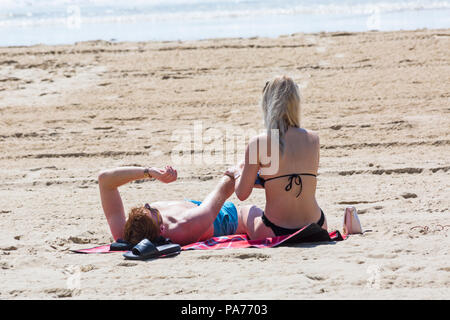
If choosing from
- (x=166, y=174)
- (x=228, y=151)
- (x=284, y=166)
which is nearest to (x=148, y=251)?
(x=166, y=174)

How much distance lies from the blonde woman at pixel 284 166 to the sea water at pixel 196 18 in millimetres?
9593

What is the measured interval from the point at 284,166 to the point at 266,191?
233 mm

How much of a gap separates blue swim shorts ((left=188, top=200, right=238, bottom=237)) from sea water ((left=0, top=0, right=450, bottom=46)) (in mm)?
9361

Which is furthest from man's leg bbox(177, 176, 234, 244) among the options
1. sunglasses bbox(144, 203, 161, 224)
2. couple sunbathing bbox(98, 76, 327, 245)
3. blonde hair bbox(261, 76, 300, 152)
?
blonde hair bbox(261, 76, 300, 152)

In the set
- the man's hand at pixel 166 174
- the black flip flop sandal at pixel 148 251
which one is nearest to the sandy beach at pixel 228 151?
the black flip flop sandal at pixel 148 251

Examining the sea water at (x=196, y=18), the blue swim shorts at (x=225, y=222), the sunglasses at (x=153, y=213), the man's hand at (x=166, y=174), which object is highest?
the sea water at (x=196, y=18)

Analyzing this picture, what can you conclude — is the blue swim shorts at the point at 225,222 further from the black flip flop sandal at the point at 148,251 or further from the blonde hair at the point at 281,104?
the blonde hair at the point at 281,104

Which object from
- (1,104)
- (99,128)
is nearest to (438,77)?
(99,128)

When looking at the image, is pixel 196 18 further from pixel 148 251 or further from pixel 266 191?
pixel 148 251

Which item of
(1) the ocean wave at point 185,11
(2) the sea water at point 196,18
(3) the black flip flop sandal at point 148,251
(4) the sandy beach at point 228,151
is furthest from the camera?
(1) the ocean wave at point 185,11

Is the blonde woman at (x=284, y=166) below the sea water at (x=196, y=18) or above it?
below

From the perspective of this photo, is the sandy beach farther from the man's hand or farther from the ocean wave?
the ocean wave

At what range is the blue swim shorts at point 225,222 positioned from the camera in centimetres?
473

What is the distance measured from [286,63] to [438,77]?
2.30 meters
